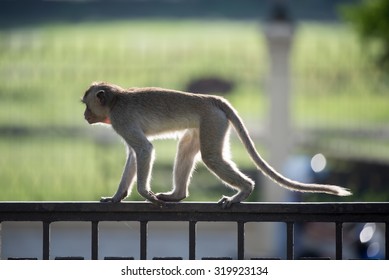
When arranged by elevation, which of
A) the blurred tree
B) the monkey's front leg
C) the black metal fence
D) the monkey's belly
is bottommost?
the black metal fence

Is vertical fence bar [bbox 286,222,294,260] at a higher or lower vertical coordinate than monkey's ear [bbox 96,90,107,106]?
lower

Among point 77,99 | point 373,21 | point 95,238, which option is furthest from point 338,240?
point 373,21

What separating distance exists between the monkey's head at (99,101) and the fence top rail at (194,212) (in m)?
1.39

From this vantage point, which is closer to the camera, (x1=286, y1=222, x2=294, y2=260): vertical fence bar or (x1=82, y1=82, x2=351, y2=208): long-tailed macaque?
(x1=286, y1=222, x2=294, y2=260): vertical fence bar

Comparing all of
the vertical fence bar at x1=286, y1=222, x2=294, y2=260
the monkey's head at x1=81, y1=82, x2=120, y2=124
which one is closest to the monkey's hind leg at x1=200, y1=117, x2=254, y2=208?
the monkey's head at x1=81, y1=82, x2=120, y2=124

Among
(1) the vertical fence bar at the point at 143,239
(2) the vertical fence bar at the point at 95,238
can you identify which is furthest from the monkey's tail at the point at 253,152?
(2) the vertical fence bar at the point at 95,238

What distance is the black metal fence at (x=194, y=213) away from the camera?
413cm

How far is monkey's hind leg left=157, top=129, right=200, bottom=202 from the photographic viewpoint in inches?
208

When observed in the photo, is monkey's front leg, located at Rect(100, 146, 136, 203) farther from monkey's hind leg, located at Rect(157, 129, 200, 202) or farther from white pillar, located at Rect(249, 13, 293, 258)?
white pillar, located at Rect(249, 13, 293, 258)

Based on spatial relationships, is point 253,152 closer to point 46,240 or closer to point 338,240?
point 338,240

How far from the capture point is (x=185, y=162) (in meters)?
5.34

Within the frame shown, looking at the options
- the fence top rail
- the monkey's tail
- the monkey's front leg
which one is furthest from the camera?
the monkey's front leg

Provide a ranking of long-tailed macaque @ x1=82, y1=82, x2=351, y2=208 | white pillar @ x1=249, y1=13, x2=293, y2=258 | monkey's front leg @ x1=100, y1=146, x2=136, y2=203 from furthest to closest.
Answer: white pillar @ x1=249, y1=13, x2=293, y2=258 < long-tailed macaque @ x1=82, y1=82, x2=351, y2=208 < monkey's front leg @ x1=100, y1=146, x2=136, y2=203
